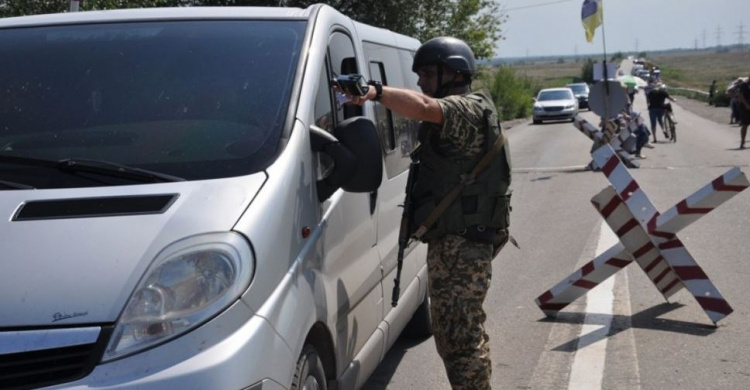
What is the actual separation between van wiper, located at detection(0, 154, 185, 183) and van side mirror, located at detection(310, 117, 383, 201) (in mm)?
624

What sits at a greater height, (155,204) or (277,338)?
(155,204)

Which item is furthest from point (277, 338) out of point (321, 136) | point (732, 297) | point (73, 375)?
point (732, 297)

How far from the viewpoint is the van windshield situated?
363 cm

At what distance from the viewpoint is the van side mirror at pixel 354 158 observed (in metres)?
3.76

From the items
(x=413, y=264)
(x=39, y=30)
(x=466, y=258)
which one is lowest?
(x=413, y=264)

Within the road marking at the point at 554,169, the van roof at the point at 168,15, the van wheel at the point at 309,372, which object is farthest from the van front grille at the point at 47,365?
the road marking at the point at 554,169

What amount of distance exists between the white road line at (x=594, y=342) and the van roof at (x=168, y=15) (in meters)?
2.71

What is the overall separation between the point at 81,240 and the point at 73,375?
1.51ft

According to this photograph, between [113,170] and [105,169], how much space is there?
31mm

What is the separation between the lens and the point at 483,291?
14.4 feet

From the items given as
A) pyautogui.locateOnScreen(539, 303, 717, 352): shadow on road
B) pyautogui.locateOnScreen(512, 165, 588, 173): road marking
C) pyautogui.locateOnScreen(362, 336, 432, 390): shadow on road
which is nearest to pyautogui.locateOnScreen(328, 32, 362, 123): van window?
pyautogui.locateOnScreen(362, 336, 432, 390): shadow on road

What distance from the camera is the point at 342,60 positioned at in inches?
183

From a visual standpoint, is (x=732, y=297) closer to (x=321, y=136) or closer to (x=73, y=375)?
(x=321, y=136)

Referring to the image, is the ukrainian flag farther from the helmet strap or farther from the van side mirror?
the van side mirror
